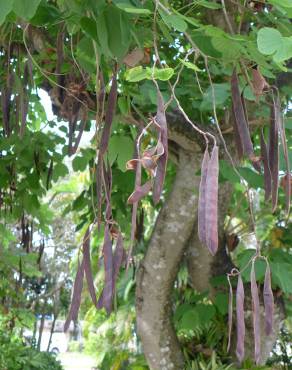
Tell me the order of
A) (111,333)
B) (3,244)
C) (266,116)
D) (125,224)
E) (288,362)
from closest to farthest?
(266,116) < (125,224) < (3,244) < (288,362) < (111,333)

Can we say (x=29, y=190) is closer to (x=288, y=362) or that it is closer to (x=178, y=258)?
(x=178, y=258)

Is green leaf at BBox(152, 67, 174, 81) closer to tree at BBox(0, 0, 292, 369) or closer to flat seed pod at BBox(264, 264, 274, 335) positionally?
tree at BBox(0, 0, 292, 369)

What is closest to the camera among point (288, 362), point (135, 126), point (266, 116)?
point (266, 116)

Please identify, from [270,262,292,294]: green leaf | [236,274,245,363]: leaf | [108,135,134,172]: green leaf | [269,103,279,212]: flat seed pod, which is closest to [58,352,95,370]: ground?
[270,262,292,294]: green leaf

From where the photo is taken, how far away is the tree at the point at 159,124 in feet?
4.43

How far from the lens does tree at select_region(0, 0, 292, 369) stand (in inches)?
53.1

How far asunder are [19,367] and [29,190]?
147 inches

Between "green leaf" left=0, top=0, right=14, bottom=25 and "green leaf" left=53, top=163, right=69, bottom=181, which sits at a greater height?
"green leaf" left=53, top=163, right=69, bottom=181

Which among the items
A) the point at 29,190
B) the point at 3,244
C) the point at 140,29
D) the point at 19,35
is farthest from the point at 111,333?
the point at 140,29

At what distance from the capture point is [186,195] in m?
3.36

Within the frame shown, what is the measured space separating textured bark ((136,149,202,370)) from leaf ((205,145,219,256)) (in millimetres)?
2322

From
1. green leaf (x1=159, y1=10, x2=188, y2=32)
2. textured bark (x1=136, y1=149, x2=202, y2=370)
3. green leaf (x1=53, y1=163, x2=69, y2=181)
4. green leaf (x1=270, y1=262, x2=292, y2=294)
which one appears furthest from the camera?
green leaf (x1=53, y1=163, x2=69, y2=181)

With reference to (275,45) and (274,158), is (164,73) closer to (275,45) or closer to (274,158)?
(275,45)

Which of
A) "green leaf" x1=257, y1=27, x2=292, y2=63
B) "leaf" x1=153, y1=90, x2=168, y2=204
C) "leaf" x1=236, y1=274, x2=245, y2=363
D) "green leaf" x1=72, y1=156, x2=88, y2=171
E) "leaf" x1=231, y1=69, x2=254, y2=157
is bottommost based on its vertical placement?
"leaf" x1=236, y1=274, x2=245, y2=363
